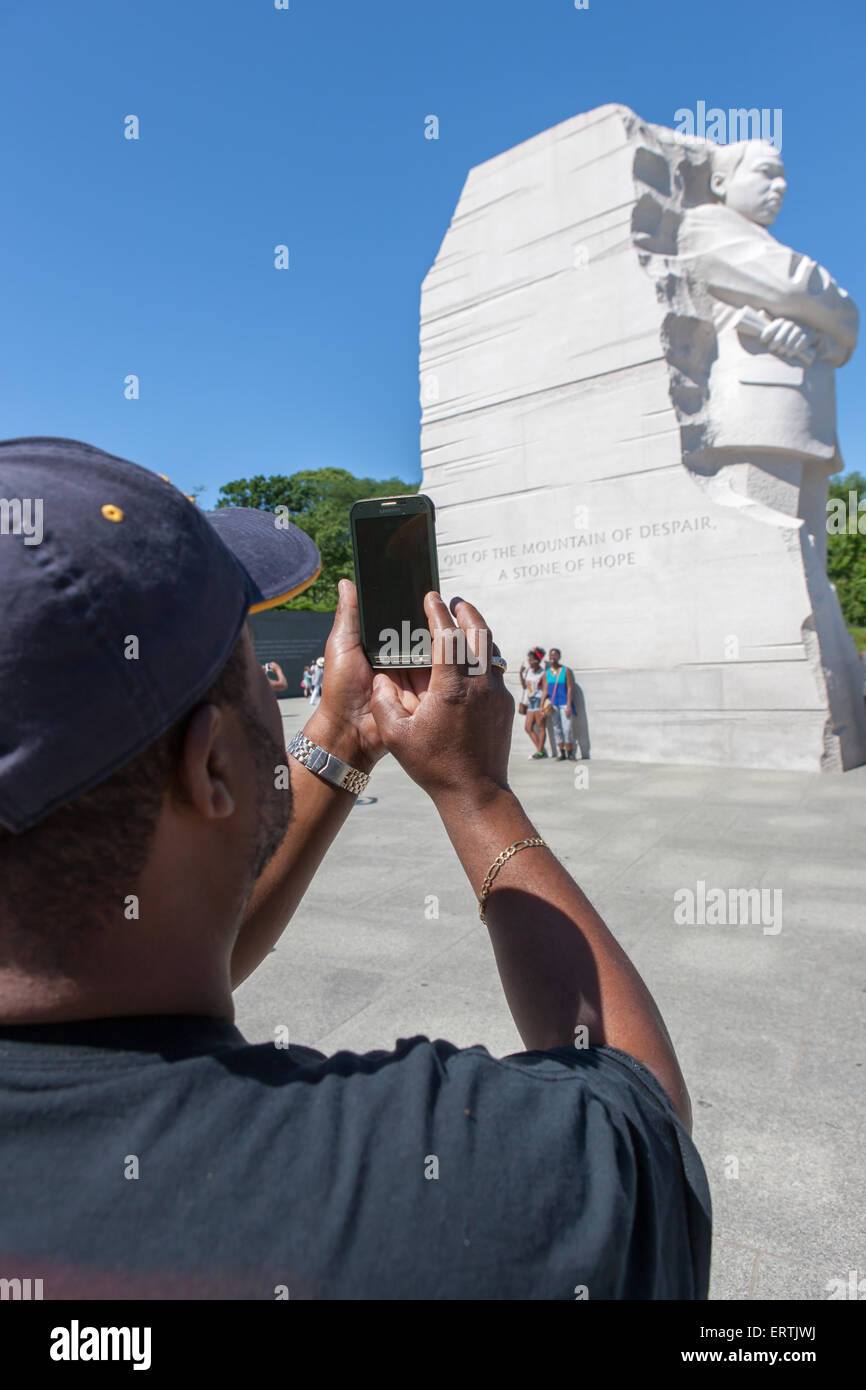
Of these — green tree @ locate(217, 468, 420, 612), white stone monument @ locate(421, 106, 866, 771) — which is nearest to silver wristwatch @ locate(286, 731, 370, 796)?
white stone monument @ locate(421, 106, 866, 771)

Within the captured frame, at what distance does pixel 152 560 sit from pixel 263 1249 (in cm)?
57

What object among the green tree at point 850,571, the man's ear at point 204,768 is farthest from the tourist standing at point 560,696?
the green tree at point 850,571

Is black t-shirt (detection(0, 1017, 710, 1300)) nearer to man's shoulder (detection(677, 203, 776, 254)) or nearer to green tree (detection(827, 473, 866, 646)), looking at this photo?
man's shoulder (detection(677, 203, 776, 254))

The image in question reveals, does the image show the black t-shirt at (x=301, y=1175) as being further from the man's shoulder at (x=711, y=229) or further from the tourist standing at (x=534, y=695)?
the man's shoulder at (x=711, y=229)

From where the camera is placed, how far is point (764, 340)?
10016mm

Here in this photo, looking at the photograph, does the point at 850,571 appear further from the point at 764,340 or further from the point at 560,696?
the point at 560,696

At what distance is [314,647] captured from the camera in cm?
2848

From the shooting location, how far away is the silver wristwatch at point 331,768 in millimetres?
1389

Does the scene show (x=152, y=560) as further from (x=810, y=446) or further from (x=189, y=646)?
(x=810, y=446)

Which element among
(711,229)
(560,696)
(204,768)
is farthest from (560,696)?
(204,768)

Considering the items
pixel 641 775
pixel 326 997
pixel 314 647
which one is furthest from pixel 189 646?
pixel 314 647

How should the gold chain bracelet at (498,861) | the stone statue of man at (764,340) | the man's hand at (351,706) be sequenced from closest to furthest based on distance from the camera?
the gold chain bracelet at (498,861) → the man's hand at (351,706) → the stone statue of man at (764,340)

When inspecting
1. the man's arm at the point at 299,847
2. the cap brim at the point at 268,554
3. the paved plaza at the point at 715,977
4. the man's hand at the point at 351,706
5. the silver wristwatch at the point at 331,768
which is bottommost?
the paved plaza at the point at 715,977

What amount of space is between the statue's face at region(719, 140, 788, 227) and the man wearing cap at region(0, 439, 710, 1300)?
1219 centimetres
